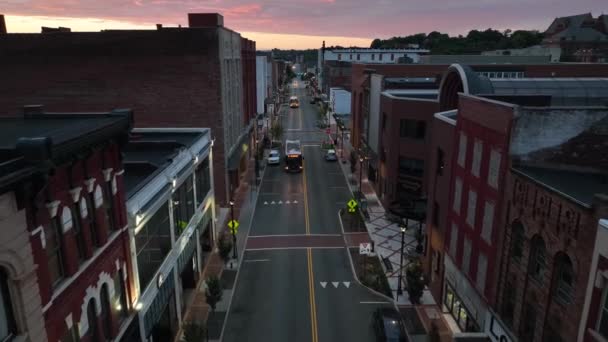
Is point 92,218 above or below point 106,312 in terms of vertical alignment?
above

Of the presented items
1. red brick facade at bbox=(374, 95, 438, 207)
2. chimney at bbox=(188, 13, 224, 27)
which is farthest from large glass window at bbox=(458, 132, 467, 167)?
chimney at bbox=(188, 13, 224, 27)

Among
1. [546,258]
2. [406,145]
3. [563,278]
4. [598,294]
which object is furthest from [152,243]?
[406,145]

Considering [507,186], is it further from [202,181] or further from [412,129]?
[202,181]

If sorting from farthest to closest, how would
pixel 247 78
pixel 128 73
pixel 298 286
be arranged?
pixel 247 78
pixel 128 73
pixel 298 286

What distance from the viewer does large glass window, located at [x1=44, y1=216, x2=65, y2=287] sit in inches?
530

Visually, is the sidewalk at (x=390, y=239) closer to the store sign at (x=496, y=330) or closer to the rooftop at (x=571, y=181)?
the store sign at (x=496, y=330)

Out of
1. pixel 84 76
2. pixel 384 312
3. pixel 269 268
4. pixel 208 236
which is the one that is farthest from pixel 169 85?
pixel 384 312

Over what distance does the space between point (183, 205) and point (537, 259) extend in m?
20.9

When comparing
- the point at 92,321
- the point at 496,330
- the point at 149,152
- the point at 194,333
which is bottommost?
the point at 194,333

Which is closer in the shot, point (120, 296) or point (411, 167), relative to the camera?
point (120, 296)

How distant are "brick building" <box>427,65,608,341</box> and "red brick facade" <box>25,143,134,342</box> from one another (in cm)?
1739

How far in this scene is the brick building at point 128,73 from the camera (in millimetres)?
40531

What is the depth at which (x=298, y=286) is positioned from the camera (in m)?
31.0

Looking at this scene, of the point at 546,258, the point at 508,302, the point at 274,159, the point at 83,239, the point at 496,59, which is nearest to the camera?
the point at 83,239
